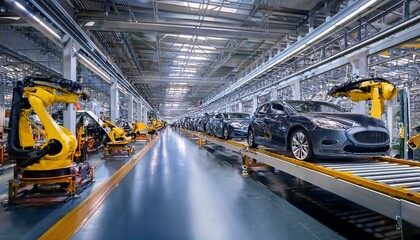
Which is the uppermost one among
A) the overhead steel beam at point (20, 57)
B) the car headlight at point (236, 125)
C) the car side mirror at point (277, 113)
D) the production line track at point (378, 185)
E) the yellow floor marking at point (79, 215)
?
the overhead steel beam at point (20, 57)

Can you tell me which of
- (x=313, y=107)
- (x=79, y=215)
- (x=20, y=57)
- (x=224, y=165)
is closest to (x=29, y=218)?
(x=79, y=215)

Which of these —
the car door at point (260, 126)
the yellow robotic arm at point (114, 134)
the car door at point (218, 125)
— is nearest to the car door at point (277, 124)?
the car door at point (260, 126)

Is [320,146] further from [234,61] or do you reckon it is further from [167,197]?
[234,61]

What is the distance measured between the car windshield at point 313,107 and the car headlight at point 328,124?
868 millimetres

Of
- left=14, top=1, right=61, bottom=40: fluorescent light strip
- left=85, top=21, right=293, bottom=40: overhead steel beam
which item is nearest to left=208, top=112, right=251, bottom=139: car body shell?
left=85, top=21, right=293, bottom=40: overhead steel beam

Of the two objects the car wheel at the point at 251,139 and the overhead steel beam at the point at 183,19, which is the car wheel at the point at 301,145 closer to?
the car wheel at the point at 251,139

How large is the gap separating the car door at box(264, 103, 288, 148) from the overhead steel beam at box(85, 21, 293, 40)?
3369mm

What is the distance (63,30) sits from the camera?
537 centimetres

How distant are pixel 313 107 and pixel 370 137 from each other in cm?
141

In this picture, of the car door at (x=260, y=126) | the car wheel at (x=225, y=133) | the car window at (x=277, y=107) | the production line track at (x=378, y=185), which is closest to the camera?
the production line track at (x=378, y=185)

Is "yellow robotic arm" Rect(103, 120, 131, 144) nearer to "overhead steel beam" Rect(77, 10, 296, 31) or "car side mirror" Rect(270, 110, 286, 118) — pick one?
"overhead steel beam" Rect(77, 10, 296, 31)

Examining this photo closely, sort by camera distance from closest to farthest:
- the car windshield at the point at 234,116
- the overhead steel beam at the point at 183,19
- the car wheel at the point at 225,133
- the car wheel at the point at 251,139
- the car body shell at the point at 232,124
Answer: the car wheel at the point at 251,139 < the overhead steel beam at the point at 183,19 < the car body shell at the point at 232,124 < the car wheel at the point at 225,133 < the car windshield at the point at 234,116

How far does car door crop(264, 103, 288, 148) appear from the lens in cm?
439

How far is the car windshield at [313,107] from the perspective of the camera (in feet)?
14.8
